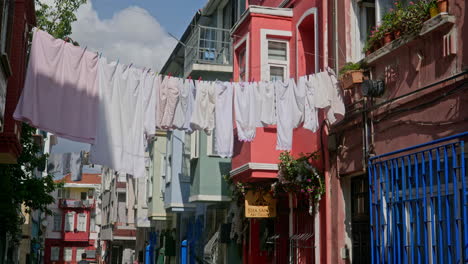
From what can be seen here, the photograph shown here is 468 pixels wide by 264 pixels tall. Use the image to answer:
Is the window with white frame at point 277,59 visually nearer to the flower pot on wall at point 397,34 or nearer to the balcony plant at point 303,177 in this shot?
the balcony plant at point 303,177

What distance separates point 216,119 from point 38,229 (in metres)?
41.6

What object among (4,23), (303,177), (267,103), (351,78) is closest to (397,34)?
(351,78)

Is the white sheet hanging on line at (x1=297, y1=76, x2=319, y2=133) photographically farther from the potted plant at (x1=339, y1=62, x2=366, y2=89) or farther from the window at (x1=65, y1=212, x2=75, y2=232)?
the window at (x1=65, y1=212, x2=75, y2=232)

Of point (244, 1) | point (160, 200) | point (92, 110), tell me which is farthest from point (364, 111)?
point (160, 200)

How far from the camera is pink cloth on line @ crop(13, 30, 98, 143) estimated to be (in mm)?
9742

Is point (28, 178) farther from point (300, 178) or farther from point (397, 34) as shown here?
point (397, 34)

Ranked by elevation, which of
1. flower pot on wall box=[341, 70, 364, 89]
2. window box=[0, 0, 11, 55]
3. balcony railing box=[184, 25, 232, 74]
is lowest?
flower pot on wall box=[341, 70, 364, 89]

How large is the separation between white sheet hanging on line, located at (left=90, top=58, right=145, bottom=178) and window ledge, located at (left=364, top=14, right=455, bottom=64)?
4128mm

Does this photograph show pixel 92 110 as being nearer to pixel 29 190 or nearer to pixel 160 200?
pixel 29 190

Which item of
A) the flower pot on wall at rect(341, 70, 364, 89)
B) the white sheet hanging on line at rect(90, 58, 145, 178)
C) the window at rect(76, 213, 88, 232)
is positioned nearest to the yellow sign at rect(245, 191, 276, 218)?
the flower pot on wall at rect(341, 70, 364, 89)

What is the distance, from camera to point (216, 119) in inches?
465

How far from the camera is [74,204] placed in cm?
6906

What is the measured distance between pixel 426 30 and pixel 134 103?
492cm

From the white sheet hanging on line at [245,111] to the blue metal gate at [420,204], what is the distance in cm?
234
